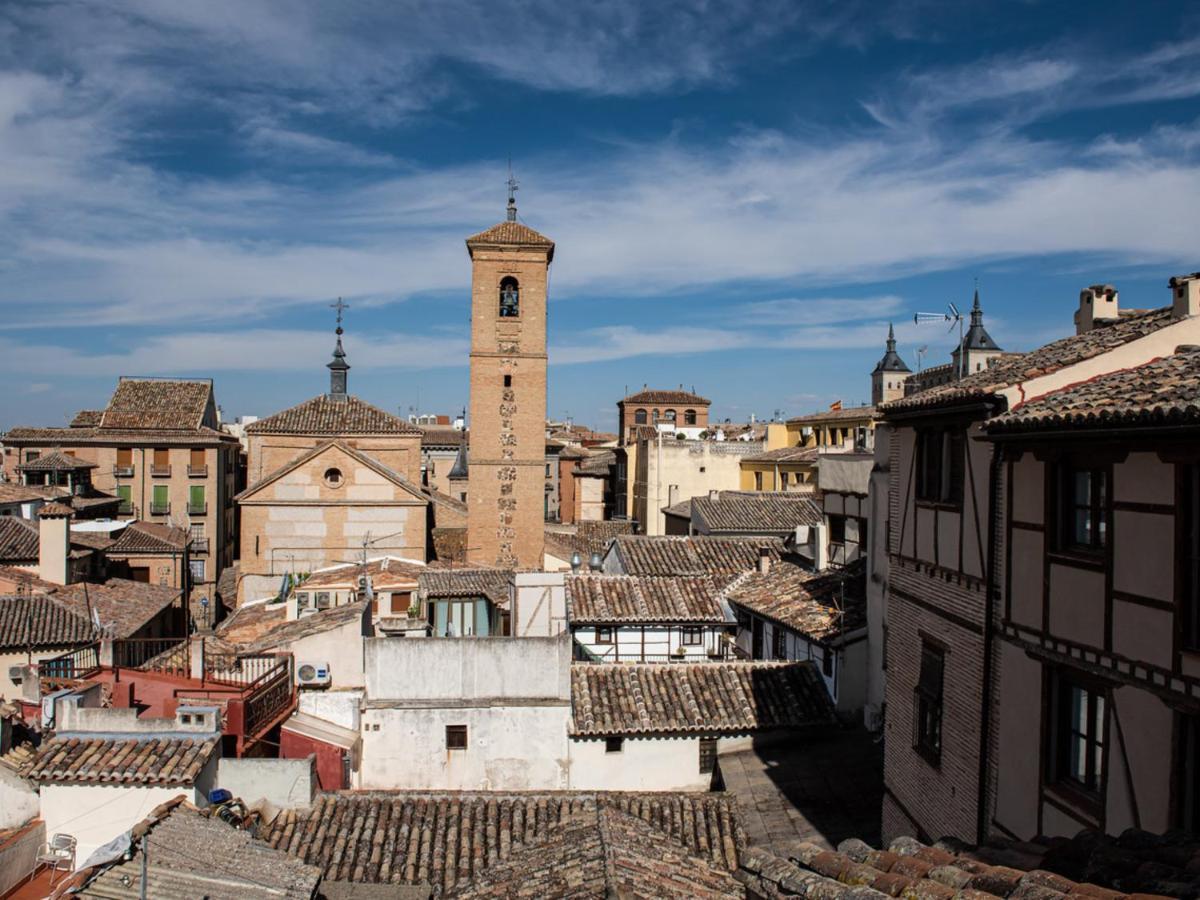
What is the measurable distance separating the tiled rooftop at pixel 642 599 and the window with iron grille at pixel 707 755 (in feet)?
15.1

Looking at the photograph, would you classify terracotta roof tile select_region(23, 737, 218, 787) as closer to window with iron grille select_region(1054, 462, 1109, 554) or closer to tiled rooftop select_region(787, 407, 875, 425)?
window with iron grille select_region(1054, 462, 1109, 554)

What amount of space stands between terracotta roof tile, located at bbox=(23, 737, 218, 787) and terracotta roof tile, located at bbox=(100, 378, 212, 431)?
124 ft

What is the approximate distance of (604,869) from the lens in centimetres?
945

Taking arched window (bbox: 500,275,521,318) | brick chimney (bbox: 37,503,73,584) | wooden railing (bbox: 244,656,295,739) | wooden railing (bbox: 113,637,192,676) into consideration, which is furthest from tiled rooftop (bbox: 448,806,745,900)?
arched window (bbox: 500,275,521,318)

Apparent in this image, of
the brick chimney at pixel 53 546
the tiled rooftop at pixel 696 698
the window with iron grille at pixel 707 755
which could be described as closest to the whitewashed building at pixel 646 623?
the tiled rooftop at pixel 696 698

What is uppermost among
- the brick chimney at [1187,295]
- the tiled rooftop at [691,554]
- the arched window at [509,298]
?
the arched window at [509,298]

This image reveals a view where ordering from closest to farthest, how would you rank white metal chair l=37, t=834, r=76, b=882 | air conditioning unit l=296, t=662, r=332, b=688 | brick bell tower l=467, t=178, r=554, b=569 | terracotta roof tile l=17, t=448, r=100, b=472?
white metal chair l=37, t=834, r=76, b=882 → air conditioning unit l=296, t=662, r=332, b=688 → brick bell tower l=467, t=178, r=554, b=569 → terracotta roof tile l=17, t=448, r=100, b=472

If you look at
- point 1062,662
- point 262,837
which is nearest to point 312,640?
point 262,837

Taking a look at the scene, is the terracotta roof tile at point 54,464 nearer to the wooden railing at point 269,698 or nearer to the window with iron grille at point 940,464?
the wooden railing at point 269,698

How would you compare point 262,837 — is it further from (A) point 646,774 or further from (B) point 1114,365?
(B) point 1114,365

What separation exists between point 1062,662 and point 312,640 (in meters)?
13.3

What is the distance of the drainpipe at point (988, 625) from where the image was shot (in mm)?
8297

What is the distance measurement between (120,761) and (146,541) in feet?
95.3

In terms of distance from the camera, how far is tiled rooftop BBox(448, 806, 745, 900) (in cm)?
924
